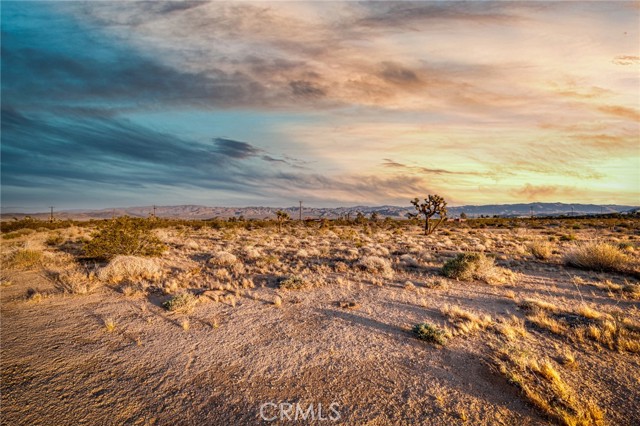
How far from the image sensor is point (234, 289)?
35.9 ft

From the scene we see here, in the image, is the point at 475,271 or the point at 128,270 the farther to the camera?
the point at 128,270

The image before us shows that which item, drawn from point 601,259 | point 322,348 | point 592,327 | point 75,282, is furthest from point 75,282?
point 601,259

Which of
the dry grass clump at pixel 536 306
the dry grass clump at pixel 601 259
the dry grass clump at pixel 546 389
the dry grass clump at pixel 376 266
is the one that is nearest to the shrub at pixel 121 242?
the dry grass clump at pixel 376 266

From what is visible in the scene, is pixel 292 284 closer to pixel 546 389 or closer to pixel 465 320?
pixel 465 320

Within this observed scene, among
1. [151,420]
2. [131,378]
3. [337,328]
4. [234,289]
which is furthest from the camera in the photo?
[234,289]

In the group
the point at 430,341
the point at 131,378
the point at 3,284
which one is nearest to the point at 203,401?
the point at 131,378

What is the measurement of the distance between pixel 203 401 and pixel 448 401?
392cm

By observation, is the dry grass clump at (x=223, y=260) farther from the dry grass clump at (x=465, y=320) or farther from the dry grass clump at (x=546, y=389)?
the dry grass clump at (x=546, y=389)

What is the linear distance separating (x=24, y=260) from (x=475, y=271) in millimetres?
20692

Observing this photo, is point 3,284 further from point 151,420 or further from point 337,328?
point 337,328

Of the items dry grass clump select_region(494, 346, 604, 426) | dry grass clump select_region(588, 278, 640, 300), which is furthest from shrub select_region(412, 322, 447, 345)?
dry grass clump select_region(588, 278, 640, 300)

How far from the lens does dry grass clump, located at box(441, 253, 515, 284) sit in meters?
12.0

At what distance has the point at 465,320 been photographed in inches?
309

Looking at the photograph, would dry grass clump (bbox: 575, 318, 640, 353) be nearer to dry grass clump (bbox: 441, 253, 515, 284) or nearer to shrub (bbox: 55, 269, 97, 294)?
dry grass clump (bbox: 441, 253, 515, 284)
